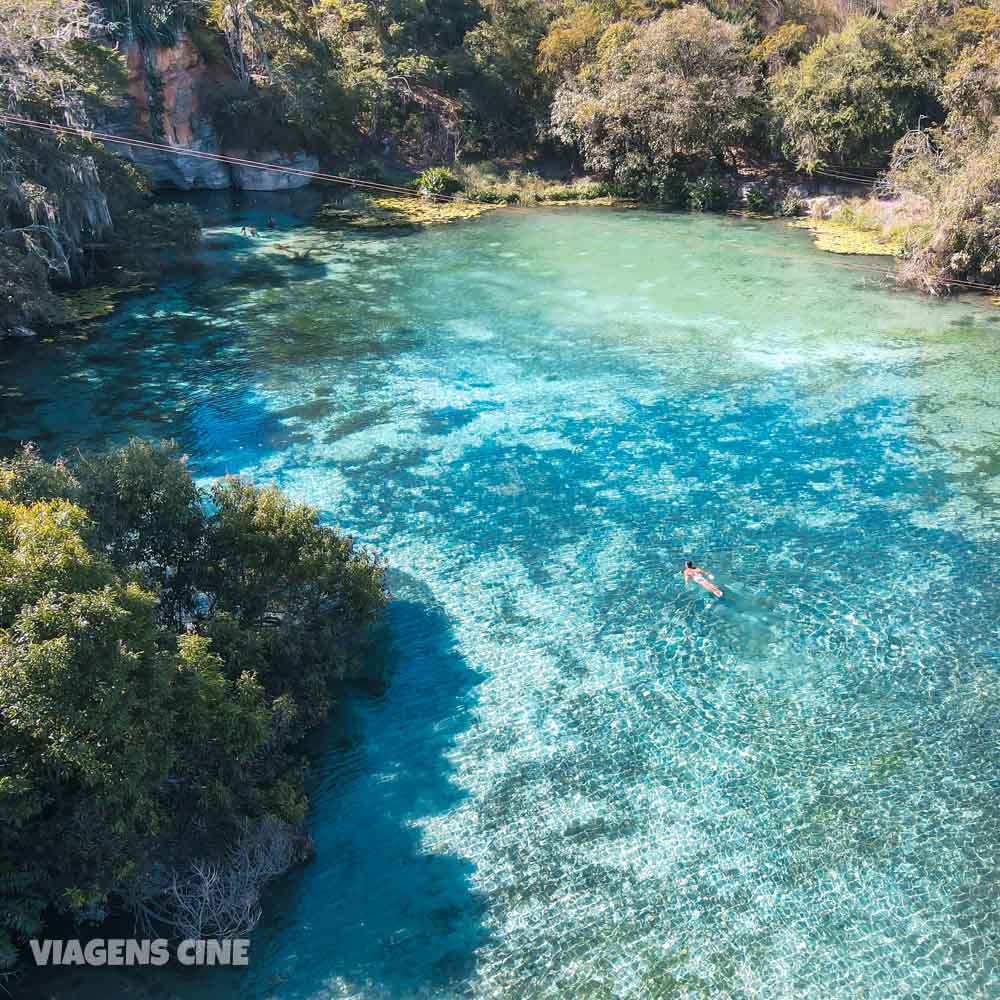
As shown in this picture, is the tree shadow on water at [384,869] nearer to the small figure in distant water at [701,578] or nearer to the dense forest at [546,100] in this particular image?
the small figure in distant water at [701,578]

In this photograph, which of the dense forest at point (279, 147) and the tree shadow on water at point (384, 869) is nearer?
the dense forest at point (279, 147)

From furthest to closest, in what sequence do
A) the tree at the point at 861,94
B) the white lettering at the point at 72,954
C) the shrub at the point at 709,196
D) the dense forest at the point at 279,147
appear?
the shrub at the point at 709,196 < the tree at the point at 861,94 < the white lettering at the point at 72,954 < the dense forest at the point at 279,147

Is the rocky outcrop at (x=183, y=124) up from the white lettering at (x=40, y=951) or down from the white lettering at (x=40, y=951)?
up

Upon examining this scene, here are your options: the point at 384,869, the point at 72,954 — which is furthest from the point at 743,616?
the point at 72,954

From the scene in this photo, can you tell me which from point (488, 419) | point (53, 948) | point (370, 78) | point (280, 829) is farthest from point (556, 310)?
point (370, 78)

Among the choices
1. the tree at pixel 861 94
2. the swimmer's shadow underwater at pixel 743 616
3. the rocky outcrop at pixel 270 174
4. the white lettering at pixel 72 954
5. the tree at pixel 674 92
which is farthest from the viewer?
the rocky outcrop at pixel 270 174

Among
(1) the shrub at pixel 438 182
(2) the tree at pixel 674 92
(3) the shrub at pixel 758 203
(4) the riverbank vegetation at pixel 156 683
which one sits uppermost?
(2) the tree at pixel 674 92

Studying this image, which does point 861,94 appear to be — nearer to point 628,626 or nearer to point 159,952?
point 628,626

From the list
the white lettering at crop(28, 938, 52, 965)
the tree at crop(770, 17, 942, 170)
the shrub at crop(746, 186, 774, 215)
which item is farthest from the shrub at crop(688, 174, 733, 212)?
the white lettering at crop(28, 938, 52, 965)

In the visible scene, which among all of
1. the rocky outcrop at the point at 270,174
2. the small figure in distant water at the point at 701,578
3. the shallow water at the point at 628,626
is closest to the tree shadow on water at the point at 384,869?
the shallow water at the point at 628,626
